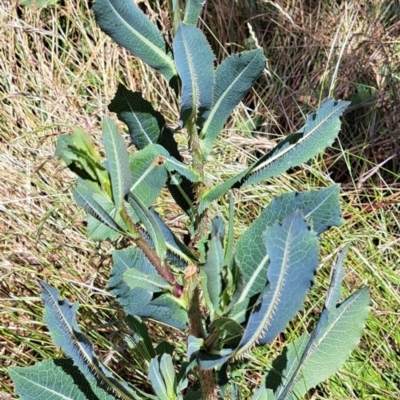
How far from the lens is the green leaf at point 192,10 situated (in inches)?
35.5

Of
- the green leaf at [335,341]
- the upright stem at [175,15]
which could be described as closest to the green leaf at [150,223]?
the upright stem at [175,15]

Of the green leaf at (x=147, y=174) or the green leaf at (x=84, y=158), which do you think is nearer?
the green leaf at (x=84, y=158)

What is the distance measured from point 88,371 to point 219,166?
1165 millimetres

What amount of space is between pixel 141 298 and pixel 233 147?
129 cm

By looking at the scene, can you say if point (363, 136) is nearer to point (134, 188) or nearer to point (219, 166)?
point (219, 166)

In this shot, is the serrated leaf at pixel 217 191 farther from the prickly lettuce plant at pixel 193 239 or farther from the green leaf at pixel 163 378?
the green leaf at pixel 163 378

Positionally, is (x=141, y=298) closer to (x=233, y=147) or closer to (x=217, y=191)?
(x=217, y=191)

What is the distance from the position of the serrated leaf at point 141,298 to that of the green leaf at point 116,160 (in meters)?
0.19

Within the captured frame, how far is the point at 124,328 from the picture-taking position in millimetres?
1681

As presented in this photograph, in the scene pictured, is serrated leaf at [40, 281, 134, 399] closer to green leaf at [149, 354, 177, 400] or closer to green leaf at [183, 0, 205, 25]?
green leaf at [149, 354, 177, 400]

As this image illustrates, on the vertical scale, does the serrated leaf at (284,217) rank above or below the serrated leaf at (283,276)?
below

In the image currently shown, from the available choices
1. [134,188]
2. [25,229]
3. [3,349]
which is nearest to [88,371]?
[134,188]

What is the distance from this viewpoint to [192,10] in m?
0.91

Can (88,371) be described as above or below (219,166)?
above
